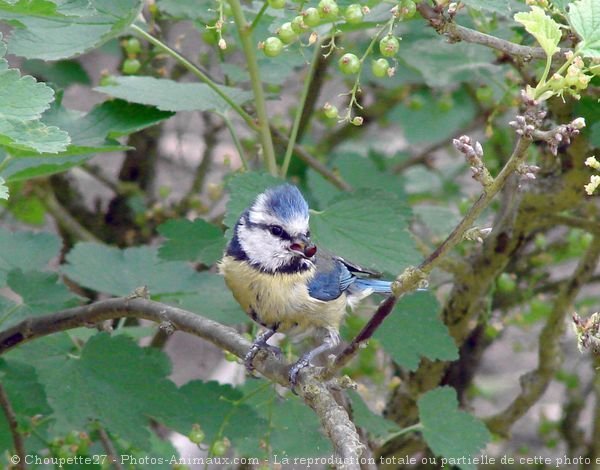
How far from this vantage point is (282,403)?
2.59 m

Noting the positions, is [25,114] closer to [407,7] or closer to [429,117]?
[407,7]

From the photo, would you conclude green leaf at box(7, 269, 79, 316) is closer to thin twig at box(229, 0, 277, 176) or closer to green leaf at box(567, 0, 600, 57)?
thin twig at box(229, 0, 277, 176)

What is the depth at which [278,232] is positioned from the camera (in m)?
2.44

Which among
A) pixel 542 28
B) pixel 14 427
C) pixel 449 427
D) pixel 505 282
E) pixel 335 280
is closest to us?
pixel 542 28

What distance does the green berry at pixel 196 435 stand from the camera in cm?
233

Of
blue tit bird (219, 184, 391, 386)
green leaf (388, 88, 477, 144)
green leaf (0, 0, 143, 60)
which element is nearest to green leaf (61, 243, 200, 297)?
blue tit bird (219, 184, 391, 386)

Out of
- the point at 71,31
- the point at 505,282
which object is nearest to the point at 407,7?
the point at 71,31

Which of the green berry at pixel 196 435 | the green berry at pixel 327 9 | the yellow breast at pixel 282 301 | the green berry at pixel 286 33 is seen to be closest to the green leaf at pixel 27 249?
the yellow breast at pixel 282 301

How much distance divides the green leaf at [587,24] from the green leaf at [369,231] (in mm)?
781

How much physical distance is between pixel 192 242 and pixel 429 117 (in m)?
2.00

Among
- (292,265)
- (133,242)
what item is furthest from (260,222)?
(133,242)

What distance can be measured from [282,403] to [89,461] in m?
0.55

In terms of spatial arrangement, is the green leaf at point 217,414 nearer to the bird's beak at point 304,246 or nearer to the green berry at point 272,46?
the bird's beak at point 304,246

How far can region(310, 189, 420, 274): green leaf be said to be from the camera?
2.18 metres
